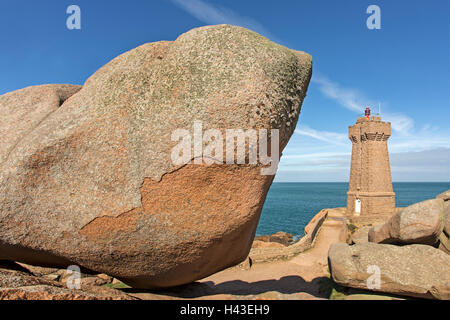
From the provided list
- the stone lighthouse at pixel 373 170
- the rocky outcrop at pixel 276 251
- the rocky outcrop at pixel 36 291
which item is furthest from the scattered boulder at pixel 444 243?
the stone lighthouse at pixel 373 170

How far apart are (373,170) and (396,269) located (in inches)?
833

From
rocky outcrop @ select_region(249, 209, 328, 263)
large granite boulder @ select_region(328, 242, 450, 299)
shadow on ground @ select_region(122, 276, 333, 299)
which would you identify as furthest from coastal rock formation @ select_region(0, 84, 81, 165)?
rocky outcrop @ select_region(249, 209, 328, 263)

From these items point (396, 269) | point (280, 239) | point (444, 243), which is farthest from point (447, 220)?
point (280, 239)

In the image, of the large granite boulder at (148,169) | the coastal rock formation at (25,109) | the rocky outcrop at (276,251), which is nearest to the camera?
the large granite boulder at (148,169)

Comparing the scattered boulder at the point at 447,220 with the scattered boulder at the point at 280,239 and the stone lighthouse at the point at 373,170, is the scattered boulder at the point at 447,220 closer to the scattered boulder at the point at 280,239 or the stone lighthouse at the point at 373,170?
the scattered boulder at the point at 280,239

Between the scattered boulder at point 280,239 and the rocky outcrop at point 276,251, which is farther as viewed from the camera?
the scattered boulder at point 280,239

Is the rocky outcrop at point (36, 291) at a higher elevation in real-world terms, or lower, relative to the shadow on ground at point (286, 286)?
higher

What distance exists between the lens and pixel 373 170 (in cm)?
2502

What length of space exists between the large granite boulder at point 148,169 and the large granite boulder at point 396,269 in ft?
14.0

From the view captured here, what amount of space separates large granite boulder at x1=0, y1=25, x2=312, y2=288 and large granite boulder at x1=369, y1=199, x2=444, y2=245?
16.8 ft

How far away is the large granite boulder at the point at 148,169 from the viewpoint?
10.3 ft

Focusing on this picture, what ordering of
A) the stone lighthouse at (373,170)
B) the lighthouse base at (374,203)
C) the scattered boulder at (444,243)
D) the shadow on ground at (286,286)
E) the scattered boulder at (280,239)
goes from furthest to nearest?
the stone lighthouse at (373,170), the lighthouse base at (374,203), the scattered boulder at (280,239), the shadow on ground at (286,286), the scattered boulder at (444,243)
